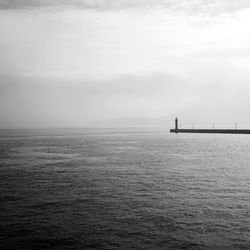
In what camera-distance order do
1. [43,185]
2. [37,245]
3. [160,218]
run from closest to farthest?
[37,245]
[160,218]
[43,185]

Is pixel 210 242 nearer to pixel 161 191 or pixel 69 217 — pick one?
pixel 69 217

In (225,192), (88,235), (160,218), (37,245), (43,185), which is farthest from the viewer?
(43,185)

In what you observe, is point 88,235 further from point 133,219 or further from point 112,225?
point 133,219

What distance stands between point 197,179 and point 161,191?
797cm

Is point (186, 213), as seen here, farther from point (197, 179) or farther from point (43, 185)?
point (43, 185)

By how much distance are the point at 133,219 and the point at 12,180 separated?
19.1 meters

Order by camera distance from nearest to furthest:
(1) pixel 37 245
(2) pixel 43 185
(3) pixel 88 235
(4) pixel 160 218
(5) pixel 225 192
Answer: (1) pixel 37 245
(3) pixel 88 235
(4) pixel 160 218
(5) pixel 225 192
(2) pixel 43 185

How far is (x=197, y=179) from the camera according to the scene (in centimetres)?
3416

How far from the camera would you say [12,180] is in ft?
110

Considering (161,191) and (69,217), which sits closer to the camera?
(69,217)

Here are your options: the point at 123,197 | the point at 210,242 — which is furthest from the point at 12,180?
the point at 210,242

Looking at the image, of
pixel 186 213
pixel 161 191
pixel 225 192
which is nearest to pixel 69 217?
pixel 186 213

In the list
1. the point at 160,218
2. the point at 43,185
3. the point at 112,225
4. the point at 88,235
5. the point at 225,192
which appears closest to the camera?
the point at 88,235

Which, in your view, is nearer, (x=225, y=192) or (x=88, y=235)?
(x=88, y=235)
